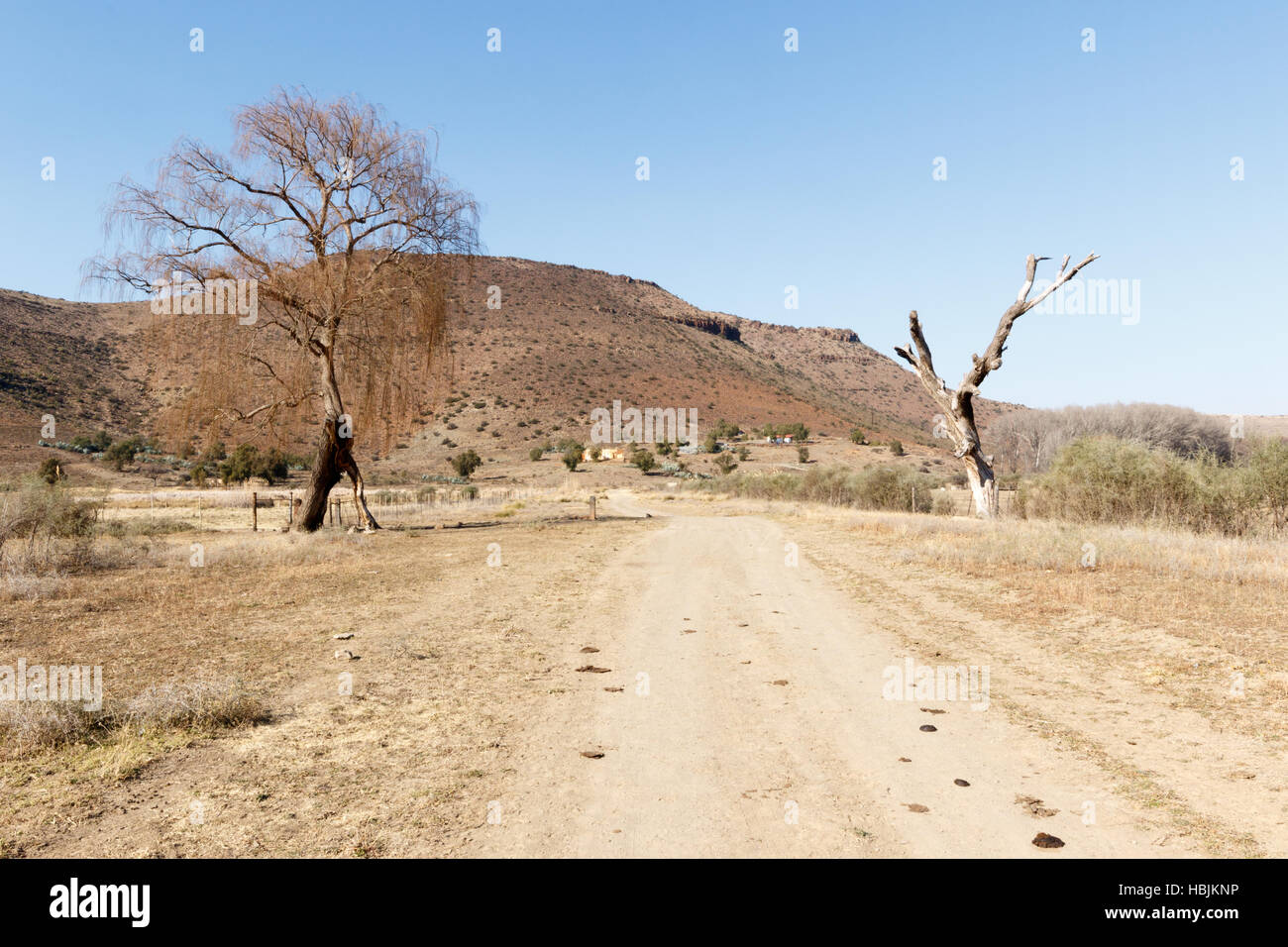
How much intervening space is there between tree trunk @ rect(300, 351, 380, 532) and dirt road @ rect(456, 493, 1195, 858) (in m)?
14.7

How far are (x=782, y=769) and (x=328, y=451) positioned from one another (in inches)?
756

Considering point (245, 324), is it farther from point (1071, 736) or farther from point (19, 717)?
point (1071, 736)

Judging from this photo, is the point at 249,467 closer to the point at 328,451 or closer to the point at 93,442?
the point at 93,442

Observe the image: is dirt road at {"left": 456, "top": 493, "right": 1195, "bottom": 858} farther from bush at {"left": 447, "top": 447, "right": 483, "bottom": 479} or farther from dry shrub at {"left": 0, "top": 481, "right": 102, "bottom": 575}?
bush at {"left": 447, "top": 447, "right": 483, "bottom": 479}

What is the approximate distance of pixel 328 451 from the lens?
2106 cm

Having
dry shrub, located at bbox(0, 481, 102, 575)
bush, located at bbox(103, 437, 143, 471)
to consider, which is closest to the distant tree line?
dry shrub, located at bbox(0, 481, 102, 575)

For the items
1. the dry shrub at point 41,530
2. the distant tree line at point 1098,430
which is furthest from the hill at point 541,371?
the distant tree line at point 1098,430

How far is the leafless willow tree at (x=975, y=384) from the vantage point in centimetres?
2169

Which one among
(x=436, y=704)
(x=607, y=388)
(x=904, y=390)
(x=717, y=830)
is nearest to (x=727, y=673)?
(x=436, y=704)

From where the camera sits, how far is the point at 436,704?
6258mm

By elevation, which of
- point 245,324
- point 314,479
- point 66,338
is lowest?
point 314,479

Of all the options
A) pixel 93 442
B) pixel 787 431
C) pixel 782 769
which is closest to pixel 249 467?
pixel 93 442

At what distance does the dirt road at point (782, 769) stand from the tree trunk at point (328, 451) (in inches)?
580
